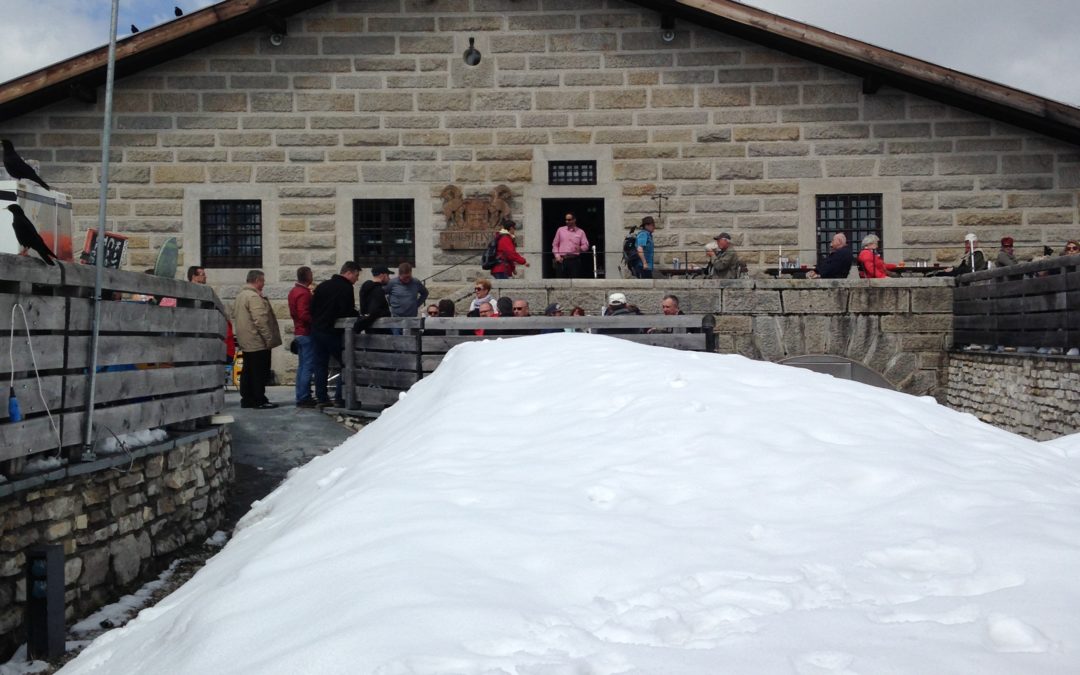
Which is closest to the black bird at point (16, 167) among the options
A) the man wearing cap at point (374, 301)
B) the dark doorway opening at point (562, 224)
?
the man wearing cap at point (374, 301)

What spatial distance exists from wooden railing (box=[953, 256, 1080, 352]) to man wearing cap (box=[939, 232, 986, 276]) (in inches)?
34.0

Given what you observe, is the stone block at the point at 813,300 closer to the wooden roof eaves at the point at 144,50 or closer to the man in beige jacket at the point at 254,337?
the man in beige jacket at the point at 254,337

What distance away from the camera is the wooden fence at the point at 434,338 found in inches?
475

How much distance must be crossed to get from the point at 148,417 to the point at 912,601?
6.36 meters

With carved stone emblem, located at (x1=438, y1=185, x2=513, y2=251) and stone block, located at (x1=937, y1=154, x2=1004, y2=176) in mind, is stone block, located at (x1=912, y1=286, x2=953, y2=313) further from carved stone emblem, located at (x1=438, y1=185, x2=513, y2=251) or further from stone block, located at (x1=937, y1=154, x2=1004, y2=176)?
carved stone emblem, located at (x1=438, y1=185, x2=513, y2=251)

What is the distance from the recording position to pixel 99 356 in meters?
6.97

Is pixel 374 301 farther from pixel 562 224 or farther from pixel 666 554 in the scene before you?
pixel 666 554

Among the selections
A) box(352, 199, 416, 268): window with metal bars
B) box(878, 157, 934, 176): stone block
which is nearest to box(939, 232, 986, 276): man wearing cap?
box(878, 157, 934, 176): stone block

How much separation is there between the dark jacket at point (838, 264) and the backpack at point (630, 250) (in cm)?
283

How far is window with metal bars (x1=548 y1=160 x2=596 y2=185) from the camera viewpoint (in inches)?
648

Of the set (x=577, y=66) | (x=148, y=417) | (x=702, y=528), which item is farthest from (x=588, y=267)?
(x=702, y=528)

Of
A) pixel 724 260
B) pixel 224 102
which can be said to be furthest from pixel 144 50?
pixel 724 260

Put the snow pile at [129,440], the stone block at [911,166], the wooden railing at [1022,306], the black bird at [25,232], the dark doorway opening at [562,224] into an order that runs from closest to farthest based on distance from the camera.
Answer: the black bird at [25,232] < the snow pile at [129,440] < the wooden railing at [1022,306] < the stone block at [911,166] < the dark doorway opening at [562,224]

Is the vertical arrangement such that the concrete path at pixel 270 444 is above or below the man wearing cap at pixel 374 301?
below
